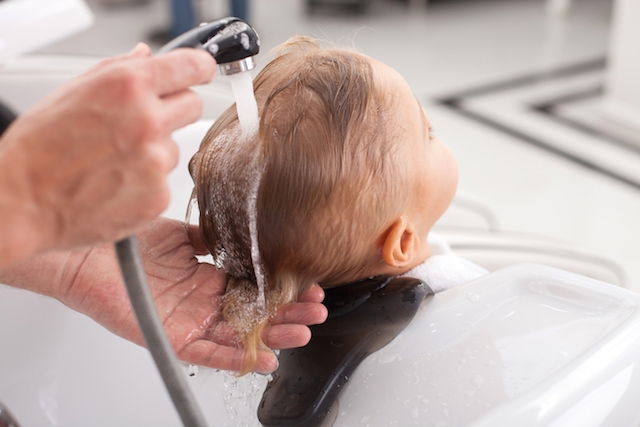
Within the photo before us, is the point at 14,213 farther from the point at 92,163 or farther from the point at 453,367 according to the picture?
the point at 453,367

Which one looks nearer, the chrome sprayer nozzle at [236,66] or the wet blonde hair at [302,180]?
the chrome sprayer nozzle at [236,66]

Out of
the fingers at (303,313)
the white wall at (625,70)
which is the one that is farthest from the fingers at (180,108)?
the white wall at (625,70)

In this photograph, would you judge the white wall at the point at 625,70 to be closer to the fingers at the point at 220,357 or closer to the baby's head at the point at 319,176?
the baby's head at the point at 319,176

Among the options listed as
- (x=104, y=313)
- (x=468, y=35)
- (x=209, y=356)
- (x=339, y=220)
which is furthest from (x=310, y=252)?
(x=468, y=35)

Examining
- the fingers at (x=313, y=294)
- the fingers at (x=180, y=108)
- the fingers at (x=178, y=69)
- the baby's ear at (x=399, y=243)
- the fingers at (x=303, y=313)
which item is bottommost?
the fingers at (x=303, y=313)

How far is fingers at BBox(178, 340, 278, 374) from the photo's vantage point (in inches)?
35.8

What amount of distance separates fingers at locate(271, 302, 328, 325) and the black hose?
0.22 m

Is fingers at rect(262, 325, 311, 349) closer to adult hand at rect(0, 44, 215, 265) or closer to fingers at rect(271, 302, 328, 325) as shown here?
fingers at rect(271, 302, 328, 325)

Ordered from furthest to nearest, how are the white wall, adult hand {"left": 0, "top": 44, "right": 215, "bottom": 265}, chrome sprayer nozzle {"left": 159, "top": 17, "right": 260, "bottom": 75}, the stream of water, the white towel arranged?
the white wall → the white towel → the stream of water → chrome sprayer nozzle {"left": 159, "top": 17, "right": 260, "bottom": 75} → adult hand {"left": 0, "top": 44, "right": 215, "bottom": 265}

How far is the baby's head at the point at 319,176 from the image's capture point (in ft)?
2.89

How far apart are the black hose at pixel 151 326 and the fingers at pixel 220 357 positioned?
0.19 meters

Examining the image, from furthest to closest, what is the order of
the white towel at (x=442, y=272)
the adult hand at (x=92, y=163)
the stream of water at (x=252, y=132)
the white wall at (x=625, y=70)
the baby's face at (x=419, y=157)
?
1. the white wall at (x=625, y=70)
2. the white towel at (x=442, y=272)
3. the baby's face at (x=419, y=157)
4. the stream of water at (x=252, y=132)
5. the adult hand at (x=92, y=163)

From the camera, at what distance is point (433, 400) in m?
0.91

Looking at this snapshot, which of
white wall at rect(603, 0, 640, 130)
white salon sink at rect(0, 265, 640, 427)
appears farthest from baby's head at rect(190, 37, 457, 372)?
white wall at rect(603, 0, 640, 130)
